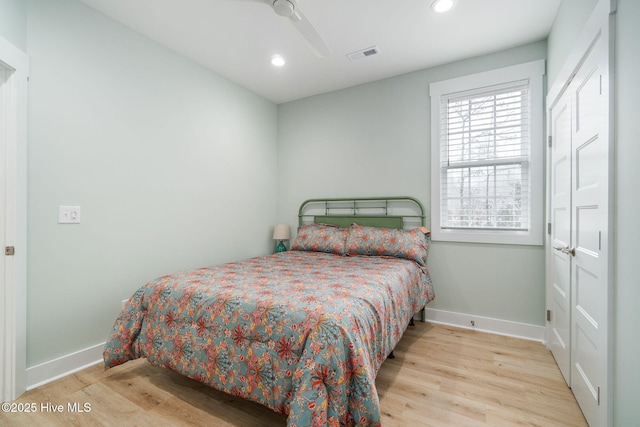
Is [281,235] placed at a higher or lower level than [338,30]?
lower

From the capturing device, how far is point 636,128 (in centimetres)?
107

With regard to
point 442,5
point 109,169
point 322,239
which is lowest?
point 322,239

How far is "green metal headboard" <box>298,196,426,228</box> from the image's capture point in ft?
10.4

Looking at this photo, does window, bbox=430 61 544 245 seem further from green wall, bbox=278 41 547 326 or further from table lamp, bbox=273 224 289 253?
table lamp, bbox=273 224 289 253

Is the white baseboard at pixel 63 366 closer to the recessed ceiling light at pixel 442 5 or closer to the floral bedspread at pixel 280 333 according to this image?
the floral bedspread at pixel 280 333

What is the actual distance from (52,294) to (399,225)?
3007 mm

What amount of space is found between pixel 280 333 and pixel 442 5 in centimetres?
246

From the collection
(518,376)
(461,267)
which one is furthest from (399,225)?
(518,376)

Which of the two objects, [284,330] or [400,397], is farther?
[400,397]

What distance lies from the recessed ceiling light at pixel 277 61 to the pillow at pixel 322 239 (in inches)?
71.5

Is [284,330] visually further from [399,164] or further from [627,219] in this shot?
[399,164]

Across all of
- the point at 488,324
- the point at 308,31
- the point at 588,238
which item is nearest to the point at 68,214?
the point at 308,31

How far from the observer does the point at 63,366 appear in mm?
2012

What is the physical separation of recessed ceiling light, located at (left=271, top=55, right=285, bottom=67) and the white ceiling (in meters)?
0.05
